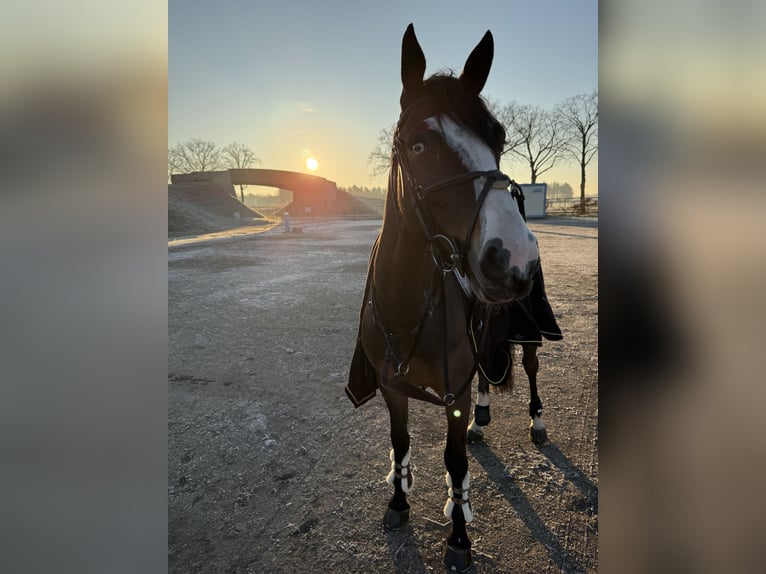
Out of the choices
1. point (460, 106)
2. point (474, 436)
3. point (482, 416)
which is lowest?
point (474, 436)

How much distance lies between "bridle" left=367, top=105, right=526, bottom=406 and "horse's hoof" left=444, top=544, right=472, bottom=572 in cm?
90

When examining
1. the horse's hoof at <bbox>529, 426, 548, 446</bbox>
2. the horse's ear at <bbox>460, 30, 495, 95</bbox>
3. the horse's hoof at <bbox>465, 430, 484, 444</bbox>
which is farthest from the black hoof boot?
the horse's ear at <bbox>460, 30, 495, 95</bbox>

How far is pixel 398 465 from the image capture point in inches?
107

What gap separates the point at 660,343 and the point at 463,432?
6.76ft

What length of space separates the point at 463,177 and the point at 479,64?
848 millimetres

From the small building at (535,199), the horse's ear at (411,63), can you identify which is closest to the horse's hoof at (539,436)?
the horse's ear at (411,63)

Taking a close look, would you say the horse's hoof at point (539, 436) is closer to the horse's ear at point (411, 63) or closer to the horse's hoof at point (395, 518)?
the horse's hoof at point (395, 518)

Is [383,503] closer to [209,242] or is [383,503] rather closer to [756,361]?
[756,361]

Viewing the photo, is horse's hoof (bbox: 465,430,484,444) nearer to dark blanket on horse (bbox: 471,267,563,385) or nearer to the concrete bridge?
dark blanket on horse (bbox: 471,267,563,385)

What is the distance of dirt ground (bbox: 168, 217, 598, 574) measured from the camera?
7.85ft

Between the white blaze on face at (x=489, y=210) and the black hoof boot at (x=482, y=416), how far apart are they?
2517 millimetres

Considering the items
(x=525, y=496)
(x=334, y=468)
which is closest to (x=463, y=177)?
(x=525, y=496)

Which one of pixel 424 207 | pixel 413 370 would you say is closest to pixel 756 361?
pixel 424 207

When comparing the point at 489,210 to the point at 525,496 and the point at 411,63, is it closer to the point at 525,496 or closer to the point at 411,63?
the point at 411,63
